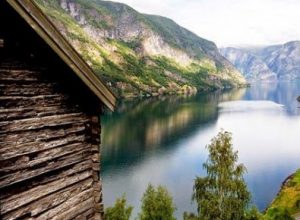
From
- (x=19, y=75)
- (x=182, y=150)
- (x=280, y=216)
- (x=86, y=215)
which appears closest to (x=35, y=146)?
(x=19, y=75)

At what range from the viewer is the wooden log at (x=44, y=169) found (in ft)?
29.6

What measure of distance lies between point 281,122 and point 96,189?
6910 inches

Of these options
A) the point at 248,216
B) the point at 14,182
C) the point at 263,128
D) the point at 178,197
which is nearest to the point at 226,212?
the point at 248,216

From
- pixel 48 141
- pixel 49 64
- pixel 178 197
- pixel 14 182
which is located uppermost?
pixel 49 64

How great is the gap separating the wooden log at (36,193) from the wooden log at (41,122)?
1.52 m

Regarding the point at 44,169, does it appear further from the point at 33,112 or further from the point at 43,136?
the point at 33,112

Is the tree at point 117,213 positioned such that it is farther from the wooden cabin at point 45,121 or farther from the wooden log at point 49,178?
the wooden log at point 49,178

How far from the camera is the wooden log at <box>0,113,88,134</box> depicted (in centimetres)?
916

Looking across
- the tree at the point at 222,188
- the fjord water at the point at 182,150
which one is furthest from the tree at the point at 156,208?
the fjord water at the point at 182,150

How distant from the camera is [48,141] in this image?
33.3 feet

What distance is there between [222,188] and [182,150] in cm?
7230

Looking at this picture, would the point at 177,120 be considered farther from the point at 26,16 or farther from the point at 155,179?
the point at 26,16

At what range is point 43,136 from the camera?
10031 millimetres

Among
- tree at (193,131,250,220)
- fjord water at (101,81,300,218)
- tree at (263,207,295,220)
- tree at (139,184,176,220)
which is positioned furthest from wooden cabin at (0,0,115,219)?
fjord water at (101,81,300,218)
